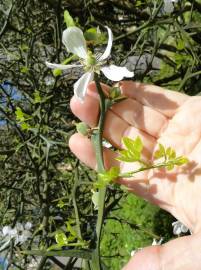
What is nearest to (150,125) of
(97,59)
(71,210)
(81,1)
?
(97,59)

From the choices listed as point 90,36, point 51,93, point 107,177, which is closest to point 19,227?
point 51,93

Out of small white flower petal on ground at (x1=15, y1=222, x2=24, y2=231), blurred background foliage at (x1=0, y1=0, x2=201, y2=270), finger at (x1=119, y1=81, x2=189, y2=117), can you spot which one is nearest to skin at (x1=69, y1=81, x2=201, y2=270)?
finger at (x1=119, y1=81, x2=189, y2=117)

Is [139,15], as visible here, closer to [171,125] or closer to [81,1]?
[81,1]

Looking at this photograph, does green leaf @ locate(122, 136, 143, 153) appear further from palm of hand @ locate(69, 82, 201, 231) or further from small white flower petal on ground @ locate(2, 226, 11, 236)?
small white flower petal on ground @ locate(2, 226, 11, 236)

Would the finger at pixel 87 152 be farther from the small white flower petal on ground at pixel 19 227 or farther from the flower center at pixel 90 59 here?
the small white flower petal on ground at pixel 19 227

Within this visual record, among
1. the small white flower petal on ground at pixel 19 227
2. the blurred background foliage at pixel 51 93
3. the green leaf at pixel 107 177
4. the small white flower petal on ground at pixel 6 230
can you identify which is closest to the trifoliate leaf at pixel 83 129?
the green leaf at pixel 107 177

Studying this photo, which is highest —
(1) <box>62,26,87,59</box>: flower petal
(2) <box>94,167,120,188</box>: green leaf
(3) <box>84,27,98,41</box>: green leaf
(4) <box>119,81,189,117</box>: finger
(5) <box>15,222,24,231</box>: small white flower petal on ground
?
(5) <box>15,222,24,231</box>: small white flower petal on ground
